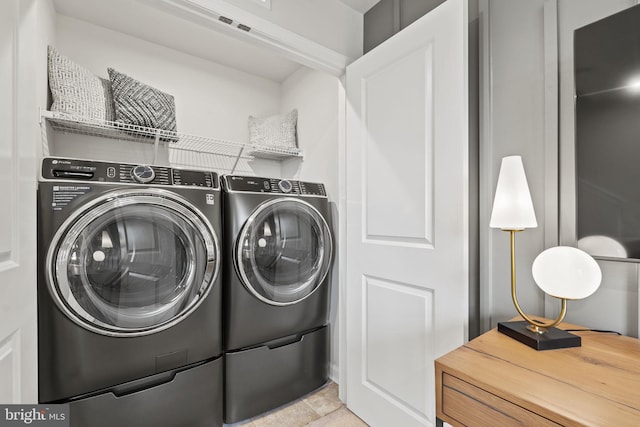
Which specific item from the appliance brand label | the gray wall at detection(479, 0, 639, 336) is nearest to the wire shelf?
the appliance brand label

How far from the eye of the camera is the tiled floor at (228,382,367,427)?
1616mm

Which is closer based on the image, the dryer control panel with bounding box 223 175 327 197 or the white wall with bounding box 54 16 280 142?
the dryer control panel with bounding box 223 175 327 197

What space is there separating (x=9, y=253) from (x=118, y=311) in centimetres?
52

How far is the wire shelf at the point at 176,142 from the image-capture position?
1.55 m

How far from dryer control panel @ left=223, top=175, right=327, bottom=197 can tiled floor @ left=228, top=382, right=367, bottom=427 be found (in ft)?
4.37

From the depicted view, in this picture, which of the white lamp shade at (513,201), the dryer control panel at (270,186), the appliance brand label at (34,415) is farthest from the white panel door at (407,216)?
the appliance brand label at (34,415)

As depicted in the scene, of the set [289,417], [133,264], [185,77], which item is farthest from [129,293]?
[185,77]

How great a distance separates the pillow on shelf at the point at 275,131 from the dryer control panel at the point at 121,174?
0.90m

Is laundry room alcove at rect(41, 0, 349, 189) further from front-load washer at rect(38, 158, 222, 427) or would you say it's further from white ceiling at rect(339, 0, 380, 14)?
front-load washer at rect(38, 158, 222, 427)

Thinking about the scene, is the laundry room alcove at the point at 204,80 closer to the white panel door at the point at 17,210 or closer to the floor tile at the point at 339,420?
the white panel door at the point at 17,210

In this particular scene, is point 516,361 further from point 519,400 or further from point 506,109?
point 506,109

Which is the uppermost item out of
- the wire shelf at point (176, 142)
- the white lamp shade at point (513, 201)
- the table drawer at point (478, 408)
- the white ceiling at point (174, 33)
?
the white ceiling at point (174, 33)

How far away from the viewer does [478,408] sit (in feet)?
2.37

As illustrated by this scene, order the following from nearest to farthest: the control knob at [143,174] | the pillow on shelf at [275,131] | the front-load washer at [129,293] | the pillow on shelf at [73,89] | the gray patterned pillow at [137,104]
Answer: the front-load washer at [129,293] → the control knob at [143,174] → the pillow on shelf at [73,89] → the gray patterned pillow at [137,104] → the pillow on shelf at [275,131]
